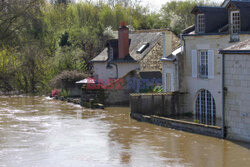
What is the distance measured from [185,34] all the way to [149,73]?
792cm

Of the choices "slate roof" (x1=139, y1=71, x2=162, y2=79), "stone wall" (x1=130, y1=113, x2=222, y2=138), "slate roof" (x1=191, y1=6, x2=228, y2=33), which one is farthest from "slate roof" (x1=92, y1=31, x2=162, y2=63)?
"slate roof" (x1=191, y1=6, x2=228, y2=33)

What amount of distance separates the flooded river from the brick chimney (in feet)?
26.6

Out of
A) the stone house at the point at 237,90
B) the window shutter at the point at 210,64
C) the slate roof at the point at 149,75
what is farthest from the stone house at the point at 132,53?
the stone house at the point at 237,90

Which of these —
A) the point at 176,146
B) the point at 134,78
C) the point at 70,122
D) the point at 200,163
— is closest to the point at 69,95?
the point at 134,78

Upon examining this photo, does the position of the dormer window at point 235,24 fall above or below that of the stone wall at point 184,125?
above

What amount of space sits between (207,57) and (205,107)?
8.90 feet

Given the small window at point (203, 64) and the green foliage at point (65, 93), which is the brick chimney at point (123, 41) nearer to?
the green foliage at point (65, 93)

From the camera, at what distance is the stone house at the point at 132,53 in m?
33.1

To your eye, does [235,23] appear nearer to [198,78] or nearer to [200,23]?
[200,23]

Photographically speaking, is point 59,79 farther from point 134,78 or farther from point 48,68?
point 134,78

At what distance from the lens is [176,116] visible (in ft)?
82.3

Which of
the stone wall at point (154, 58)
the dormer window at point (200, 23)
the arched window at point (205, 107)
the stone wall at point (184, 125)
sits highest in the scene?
the dormer window at point (200, 23)

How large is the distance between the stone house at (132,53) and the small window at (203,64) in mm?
8315

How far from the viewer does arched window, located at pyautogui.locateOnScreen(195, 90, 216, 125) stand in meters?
23.2
